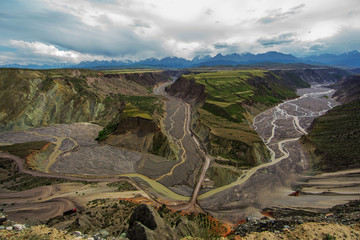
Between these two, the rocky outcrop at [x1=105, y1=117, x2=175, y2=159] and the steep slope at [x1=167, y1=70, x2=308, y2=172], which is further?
the rocky outcrop at [x1=105, y1=117, x2=175, y2=159]

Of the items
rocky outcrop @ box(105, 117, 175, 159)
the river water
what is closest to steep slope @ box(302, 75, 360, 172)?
the river water

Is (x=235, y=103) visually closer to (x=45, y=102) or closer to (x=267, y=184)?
(x=267, y=184)

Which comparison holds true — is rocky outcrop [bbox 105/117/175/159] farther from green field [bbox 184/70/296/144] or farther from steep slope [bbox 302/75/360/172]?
steep slope [bbox 302/75/360/172]

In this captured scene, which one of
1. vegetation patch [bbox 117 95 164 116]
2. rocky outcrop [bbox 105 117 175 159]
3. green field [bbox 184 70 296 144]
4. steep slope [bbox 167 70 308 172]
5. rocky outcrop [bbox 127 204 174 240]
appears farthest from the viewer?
vegetation patch [bbox 117 95 164 116]

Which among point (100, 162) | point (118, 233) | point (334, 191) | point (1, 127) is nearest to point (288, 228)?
point (118, 233)

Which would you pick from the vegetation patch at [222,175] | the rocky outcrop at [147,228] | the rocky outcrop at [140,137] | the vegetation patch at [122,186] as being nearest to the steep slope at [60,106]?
the rocky outcrop at [140,137]

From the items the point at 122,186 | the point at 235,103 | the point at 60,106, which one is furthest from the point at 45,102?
the point at 235,103

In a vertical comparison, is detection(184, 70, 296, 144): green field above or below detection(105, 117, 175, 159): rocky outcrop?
above
